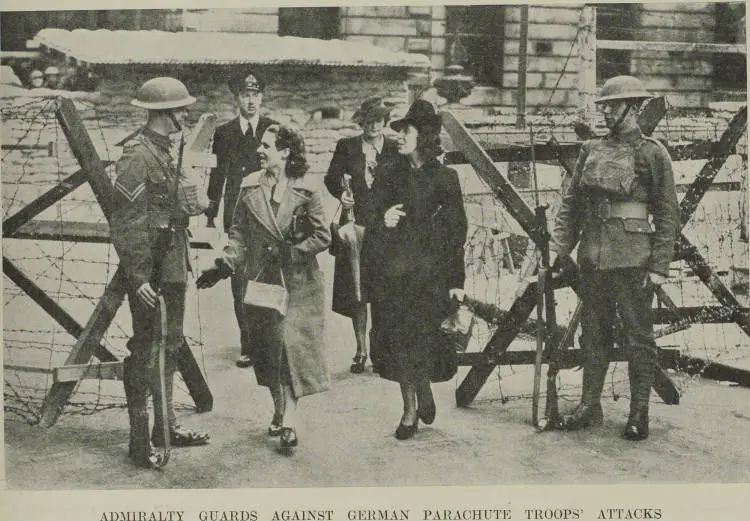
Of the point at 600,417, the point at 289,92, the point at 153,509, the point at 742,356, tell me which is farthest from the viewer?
the point at 289,92

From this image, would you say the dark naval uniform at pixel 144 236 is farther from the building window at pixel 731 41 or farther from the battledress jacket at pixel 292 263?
the building window at pixel 731 41

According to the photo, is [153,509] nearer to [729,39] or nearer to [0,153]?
[0,153]

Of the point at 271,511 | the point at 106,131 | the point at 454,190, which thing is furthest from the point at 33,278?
the point at 454,190

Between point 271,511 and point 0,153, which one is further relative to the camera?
point 0,153

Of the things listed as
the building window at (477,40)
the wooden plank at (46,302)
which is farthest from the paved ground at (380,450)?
the building window at (477,40)

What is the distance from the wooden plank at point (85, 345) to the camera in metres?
4.44

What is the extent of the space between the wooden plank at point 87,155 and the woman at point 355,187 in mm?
1326

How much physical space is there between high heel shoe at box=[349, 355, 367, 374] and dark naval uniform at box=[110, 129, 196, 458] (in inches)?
50.4

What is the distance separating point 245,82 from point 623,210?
7.68 ft

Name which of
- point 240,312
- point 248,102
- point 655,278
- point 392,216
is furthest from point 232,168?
point 655,278

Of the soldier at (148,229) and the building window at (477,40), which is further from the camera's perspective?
the building window at (477,40)

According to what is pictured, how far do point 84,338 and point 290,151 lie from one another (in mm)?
1346

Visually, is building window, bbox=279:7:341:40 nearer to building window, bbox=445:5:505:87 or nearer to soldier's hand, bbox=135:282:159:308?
building window, bbox=445:5:505:87

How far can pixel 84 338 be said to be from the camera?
447 centimetres
